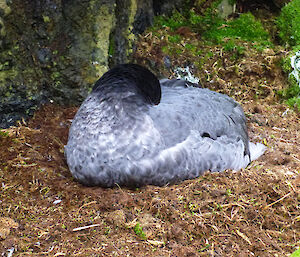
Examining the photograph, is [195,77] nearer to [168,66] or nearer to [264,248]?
[168,66]

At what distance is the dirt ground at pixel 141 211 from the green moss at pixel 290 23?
261cm

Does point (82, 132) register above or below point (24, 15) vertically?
below

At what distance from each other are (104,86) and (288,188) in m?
A: 2.05

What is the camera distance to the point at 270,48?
6.10 m

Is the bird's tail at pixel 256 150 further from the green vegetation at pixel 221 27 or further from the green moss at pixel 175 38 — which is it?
the green moss at pixel 175 38

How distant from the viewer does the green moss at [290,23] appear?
6.11 m

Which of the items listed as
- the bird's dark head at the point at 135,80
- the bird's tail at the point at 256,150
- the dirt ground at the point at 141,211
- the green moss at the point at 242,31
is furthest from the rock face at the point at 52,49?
the bird's tail at the point at 256,150

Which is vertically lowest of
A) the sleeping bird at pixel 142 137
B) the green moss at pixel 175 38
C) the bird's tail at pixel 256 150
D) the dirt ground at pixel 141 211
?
the bird's tail at pixel 256 150

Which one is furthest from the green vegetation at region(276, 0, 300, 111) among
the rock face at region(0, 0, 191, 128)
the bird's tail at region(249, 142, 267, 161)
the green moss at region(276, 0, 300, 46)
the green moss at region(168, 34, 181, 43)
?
the rock face at region(0, 0, 191, 128)

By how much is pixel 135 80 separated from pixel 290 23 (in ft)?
12.1

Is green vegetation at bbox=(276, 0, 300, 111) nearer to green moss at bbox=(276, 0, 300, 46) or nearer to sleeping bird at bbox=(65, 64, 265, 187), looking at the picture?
green moss at bbox=(276, 0, 300, 46)

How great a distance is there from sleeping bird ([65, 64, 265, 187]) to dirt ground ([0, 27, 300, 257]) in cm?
15

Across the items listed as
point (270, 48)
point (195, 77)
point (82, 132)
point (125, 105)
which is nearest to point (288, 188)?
point (125, 105)

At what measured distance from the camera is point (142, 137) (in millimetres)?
3434
